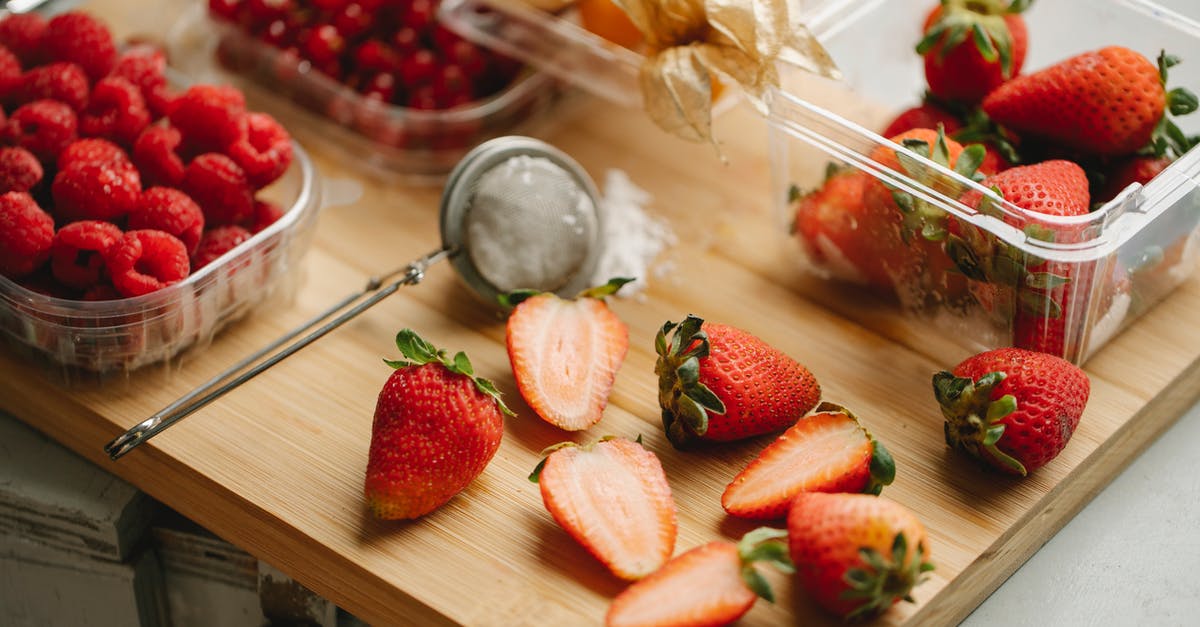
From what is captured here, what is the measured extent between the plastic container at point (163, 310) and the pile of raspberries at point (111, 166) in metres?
0.02

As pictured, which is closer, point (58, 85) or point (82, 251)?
point (82, 251)

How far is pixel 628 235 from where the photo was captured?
4.45 feet

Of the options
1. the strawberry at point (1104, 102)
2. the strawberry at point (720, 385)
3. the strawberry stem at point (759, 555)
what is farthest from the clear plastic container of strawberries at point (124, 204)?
the strawberry at point (1104, 102)

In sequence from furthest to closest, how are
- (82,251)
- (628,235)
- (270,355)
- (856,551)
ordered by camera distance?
(628,235) → (270,355) → (82,251) → (856,551)

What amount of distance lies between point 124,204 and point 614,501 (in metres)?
0.51

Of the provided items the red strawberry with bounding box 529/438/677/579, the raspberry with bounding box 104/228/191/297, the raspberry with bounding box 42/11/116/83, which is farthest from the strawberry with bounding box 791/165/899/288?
the raspberry with bounding box 42/11/116/83

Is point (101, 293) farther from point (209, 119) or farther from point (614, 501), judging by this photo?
point (614, 501)

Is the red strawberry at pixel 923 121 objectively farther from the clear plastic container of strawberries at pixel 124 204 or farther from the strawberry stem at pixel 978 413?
the clear plastic container of strawberries at pixel 124 204

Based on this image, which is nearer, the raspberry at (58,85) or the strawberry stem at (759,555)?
the strawberry stem at (759,555)


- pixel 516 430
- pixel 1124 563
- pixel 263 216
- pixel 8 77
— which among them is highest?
pixel 8 77

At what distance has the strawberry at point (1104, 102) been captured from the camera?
44.1 inches

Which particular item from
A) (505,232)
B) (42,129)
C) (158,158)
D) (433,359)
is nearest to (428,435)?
(433,359)

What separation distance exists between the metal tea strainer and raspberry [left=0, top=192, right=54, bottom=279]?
0.22m

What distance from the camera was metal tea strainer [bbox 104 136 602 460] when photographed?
121 centimetres
